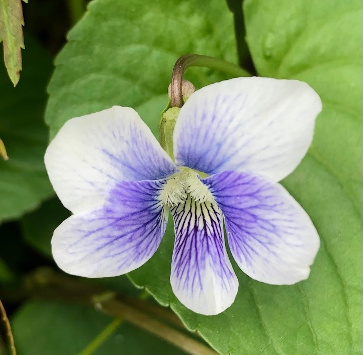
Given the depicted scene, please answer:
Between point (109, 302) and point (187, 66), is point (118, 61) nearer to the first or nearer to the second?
point (187, 66)

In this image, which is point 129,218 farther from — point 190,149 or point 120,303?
point 120,303

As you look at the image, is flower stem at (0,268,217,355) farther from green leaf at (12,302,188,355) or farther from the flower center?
the flower center

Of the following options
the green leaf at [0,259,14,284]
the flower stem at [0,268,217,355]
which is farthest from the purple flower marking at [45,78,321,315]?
the green leaf at [0,259,14,284]

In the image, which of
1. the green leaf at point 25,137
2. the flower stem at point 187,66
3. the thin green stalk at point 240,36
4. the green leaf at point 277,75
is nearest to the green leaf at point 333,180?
the green leaf at point 277,75

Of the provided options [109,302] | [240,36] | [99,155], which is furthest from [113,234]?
[240,36]

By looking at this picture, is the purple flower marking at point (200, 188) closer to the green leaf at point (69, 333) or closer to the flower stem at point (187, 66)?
the flower stem at point (187, 66)

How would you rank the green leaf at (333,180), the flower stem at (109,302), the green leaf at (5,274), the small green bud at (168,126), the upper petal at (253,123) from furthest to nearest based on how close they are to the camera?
the green leaf at (5,274), the flower stem at (109,302), the green leaf at (333,180), the small green bud at (168,126), the upper petal at (253,123)

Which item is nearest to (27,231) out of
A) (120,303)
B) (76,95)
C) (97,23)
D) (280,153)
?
(120,303)
